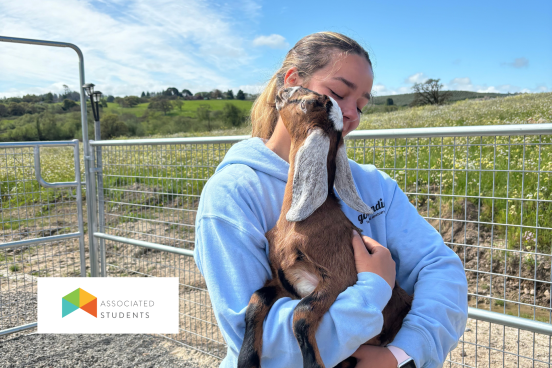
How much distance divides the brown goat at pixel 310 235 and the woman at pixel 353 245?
31 mm

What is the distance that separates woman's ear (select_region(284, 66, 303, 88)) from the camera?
1.31 m

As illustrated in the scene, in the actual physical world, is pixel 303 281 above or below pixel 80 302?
above

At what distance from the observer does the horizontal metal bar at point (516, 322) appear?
2111 millimetres

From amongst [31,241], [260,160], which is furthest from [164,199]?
[260,160]

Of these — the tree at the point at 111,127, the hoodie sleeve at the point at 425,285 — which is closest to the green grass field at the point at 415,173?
the hoodie sleeve at the point at 425,285

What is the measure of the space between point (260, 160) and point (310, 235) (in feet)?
1.20

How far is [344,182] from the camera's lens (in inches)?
46.1

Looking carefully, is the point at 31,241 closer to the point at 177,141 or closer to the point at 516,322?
the point at 177,141

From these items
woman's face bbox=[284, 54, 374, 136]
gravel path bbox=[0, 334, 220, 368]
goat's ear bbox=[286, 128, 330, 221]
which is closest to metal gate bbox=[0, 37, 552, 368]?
gravel path bbox=[0, 334, 220, 368]

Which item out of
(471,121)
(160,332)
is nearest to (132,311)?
(160,332)

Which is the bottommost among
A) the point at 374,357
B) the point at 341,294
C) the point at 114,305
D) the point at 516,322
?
the point at 114,305

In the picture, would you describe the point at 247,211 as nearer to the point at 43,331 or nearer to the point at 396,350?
the point at 396,350

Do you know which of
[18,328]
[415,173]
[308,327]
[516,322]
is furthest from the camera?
[18,328]

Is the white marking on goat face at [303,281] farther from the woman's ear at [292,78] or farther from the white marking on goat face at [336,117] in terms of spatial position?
the woman's ear at [292,78]
